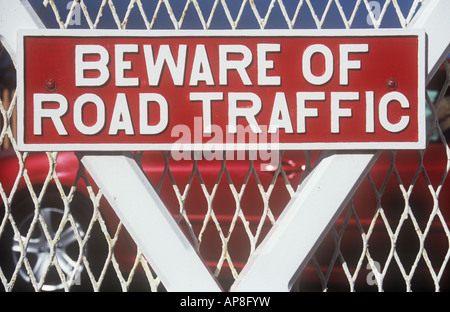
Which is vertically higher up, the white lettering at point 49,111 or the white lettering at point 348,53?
the white lettering at point 348,53

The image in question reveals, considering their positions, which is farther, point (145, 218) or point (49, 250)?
point (49, 250)

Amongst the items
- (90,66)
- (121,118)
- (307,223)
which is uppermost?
(90,66)

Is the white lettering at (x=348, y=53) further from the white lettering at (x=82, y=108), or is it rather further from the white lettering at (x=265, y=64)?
the white lettering at (x=82, y=108)

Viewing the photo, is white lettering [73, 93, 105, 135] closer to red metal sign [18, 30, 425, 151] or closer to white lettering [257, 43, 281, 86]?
red metal sign [18, 30, 425, 151]

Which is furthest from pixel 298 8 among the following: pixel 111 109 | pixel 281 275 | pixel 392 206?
pixel 392 206

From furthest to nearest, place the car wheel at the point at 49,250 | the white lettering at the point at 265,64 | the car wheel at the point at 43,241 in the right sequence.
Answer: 1. the car wheel at the point at 49,250
2. the car wheel at the point at 43,241
3. the white lettering at the point at 265,64

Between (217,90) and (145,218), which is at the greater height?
(217,90)

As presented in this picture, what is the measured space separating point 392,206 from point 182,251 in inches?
48.2

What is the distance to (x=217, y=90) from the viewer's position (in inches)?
60.9

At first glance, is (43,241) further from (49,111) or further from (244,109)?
(244,109)

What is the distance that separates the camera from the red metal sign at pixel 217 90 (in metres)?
1.54

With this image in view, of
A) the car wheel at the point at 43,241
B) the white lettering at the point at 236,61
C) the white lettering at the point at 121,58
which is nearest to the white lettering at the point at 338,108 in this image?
the white lettering at the point at 236,61

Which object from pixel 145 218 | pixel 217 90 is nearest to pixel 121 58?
pixel 217 90

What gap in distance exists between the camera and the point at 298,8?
161 centimetres
